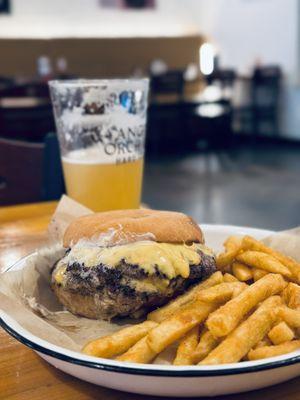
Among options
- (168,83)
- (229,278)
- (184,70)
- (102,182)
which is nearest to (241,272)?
(229,278)

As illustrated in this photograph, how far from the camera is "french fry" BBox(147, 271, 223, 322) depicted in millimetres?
904

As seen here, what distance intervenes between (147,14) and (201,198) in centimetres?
595

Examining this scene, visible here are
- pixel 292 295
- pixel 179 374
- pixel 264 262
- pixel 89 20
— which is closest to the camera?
pixel 179 374

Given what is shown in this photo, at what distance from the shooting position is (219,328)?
30.9 inches

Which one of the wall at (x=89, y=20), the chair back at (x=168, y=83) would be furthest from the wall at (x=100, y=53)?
the chair back at (x=168, y=83)

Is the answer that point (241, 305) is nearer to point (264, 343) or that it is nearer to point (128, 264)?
point (264, 343)

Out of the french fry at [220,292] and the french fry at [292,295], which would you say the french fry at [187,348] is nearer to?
the french fry at [220,292]

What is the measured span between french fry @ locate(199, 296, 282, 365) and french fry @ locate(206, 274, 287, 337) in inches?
0.5

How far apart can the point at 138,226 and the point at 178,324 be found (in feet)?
0.70

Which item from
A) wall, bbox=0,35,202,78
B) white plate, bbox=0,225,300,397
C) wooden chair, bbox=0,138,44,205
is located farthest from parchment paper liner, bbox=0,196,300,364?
wall, bbox=0,35,202,78

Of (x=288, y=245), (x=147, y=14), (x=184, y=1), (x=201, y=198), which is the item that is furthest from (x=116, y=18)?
(x=288, y=245)

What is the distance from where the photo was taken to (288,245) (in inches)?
46.0

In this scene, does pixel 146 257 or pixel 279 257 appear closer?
pixel 146 257

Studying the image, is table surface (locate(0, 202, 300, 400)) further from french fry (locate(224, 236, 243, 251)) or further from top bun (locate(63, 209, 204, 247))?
french fry (locate(224, 236, 243, 251))
